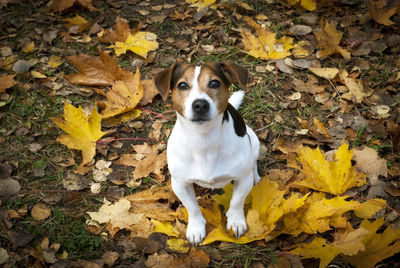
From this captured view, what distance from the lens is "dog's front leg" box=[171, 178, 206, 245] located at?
2906mm

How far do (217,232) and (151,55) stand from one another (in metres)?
2.80

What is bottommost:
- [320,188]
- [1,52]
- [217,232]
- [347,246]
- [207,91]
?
[217,232]

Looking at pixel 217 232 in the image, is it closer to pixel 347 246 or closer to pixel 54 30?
pixel 347 246

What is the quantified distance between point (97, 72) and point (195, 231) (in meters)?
2.36

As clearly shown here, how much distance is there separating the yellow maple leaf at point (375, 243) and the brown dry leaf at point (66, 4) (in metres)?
4.76

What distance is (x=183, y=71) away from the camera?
2600 millimetres

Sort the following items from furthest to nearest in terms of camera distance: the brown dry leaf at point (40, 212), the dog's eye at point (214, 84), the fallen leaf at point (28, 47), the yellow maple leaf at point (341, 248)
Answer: the fallen leaf at point (28, 47) < the brown dry leaf at point (40, 212) < the dog's eye at point (214, 84) < the yellow maple leaf at point (341, 248)

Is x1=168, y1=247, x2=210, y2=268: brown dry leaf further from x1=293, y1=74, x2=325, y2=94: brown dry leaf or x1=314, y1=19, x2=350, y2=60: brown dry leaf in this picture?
x1=314, y1=19, x2=350, y2=60: brown dry leaf

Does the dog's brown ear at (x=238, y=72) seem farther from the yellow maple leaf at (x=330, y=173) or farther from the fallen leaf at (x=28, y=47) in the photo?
the fallen leaf at (x=28, y=47)

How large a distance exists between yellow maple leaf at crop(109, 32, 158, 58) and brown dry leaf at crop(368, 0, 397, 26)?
2.99m

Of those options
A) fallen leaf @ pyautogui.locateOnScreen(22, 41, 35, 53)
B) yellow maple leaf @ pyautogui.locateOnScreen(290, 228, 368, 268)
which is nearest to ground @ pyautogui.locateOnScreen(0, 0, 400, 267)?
fallen leaf @ pyautogui.locateOnScreen(22, 41, 35, 53)

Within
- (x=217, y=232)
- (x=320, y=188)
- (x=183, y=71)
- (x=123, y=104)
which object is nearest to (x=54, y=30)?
(x=123, y=104)

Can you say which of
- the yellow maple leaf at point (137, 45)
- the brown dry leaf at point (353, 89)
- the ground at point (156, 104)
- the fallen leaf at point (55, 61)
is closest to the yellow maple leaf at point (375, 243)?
the ground at point (156, 104)

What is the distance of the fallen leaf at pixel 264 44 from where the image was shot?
Answer: 14.7 feet
